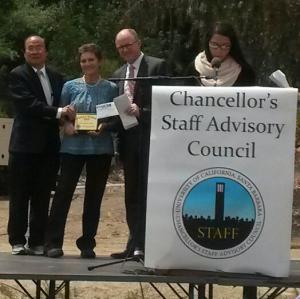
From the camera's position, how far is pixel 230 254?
6.04 m

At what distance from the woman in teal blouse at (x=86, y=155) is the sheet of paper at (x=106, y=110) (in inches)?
8.0

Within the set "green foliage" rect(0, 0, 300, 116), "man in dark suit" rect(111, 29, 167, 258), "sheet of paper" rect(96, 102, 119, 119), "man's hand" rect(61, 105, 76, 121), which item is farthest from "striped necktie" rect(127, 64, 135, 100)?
"green foliage" rect(0, 0, 300, 116)

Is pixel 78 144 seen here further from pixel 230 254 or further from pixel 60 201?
pixel 230 254

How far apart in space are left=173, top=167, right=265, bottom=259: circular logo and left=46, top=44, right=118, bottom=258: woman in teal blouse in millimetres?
1294

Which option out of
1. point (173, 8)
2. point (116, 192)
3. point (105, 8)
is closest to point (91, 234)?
point (173, 8)

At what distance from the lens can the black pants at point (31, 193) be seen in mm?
7383

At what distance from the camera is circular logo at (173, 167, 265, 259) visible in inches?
236

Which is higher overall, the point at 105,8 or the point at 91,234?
the point at 105,8

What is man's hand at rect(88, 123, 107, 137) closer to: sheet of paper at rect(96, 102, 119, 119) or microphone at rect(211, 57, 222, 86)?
sheet of paper at rect(96, 102, 119, 119)


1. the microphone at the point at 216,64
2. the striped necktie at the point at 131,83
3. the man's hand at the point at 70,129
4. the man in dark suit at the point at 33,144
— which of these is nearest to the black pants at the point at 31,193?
the man in dark suit at the point at 33,144

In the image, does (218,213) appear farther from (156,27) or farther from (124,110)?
(156,27)

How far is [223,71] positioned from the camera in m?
6.62

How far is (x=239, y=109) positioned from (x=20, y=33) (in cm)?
1656

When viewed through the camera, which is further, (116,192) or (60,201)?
(116,192)
